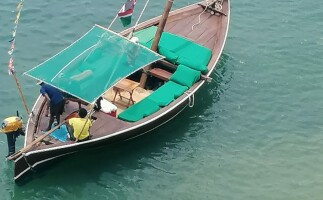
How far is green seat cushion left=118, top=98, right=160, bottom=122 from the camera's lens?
2408 cm

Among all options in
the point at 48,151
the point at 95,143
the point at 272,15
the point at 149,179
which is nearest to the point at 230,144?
the point at 149,179

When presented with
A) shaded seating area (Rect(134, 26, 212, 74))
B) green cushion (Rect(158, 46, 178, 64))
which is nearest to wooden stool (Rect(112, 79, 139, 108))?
green cushion (Rect(158, 46, 178, 64))

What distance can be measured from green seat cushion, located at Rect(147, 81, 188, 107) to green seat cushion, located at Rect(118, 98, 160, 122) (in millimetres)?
276

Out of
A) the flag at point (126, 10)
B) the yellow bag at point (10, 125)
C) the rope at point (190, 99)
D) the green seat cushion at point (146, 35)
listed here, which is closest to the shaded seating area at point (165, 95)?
the rope at point (190, 99)

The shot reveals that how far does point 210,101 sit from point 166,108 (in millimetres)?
3679

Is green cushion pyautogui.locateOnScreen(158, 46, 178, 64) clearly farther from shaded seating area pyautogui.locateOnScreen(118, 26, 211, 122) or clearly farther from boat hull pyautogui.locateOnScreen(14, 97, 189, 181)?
boat hull pyautogui.locateOnScreen(14, 97, 189, 181)

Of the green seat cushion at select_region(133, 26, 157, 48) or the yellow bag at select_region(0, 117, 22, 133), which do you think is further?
the green seat cushion at select_region(133, 26, 157, 48)

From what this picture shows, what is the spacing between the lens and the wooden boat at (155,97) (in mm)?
22453

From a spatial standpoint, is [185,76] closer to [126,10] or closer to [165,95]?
[165,95]

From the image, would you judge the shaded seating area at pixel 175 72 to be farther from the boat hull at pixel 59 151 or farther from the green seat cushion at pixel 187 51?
the boat hull at pixel 59 151

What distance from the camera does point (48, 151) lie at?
72.6 ft

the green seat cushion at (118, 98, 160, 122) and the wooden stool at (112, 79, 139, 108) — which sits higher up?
the wooden stool at (112, 79, 139, 108)

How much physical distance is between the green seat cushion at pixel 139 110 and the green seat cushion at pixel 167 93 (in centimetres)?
28

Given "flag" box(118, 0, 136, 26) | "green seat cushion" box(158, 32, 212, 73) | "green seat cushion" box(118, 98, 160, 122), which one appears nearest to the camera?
"green seat cushion" box(118, 98, 160, 122)
